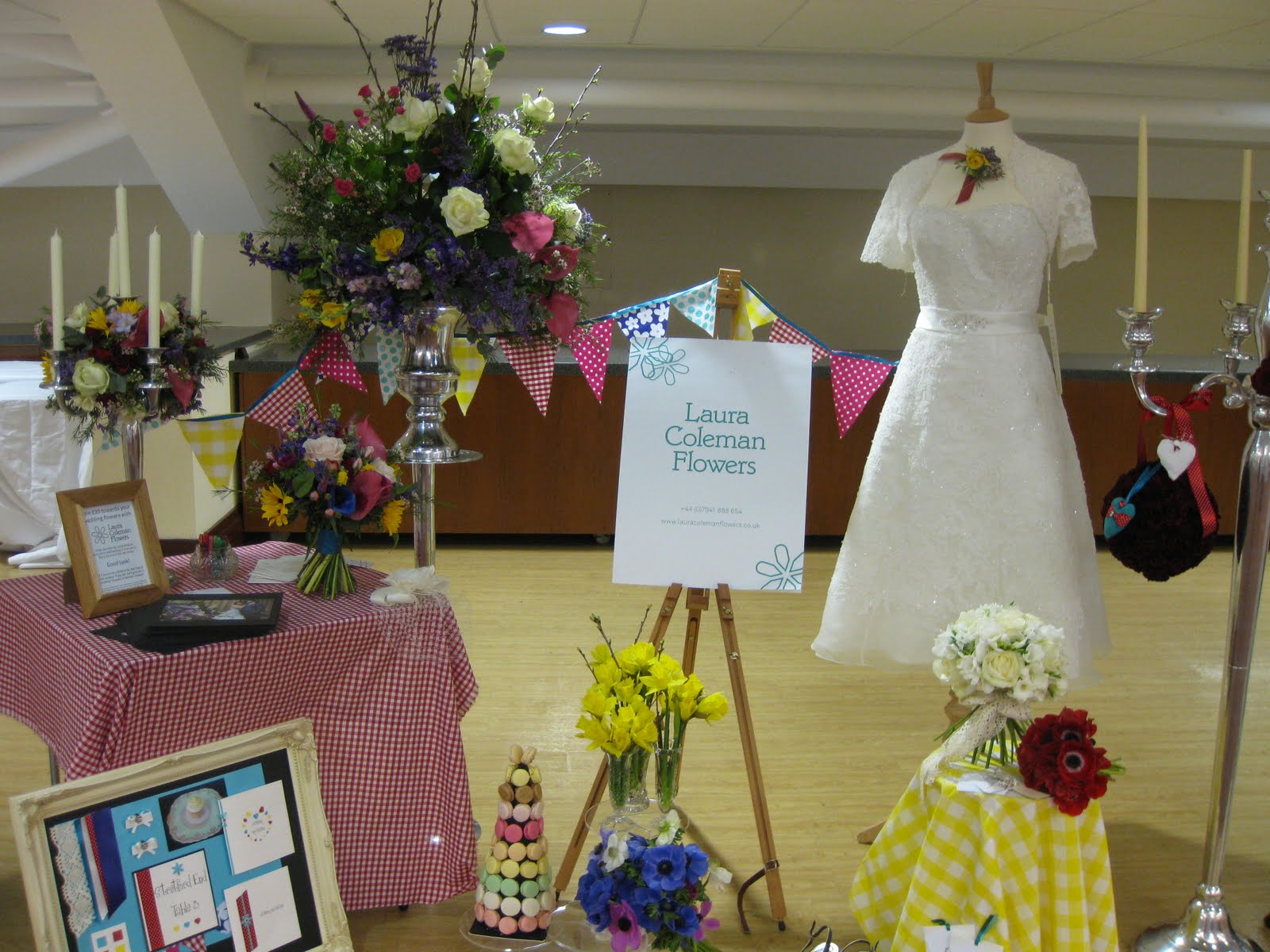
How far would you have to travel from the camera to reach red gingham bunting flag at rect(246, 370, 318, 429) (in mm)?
2512

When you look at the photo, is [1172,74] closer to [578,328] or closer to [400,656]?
[578,328]

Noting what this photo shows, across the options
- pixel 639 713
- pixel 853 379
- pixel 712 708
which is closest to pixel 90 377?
pixel 639 713

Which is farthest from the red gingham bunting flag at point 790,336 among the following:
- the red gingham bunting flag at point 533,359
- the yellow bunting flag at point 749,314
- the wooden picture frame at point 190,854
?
the wooden picture frame at point 190,854

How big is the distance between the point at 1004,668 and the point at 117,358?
173 centimetres

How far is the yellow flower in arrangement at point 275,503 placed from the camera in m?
2.24

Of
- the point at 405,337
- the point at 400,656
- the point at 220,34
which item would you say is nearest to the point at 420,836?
the point at 400,656

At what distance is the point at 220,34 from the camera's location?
522 centimetres

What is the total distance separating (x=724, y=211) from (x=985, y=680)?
5.80 metres

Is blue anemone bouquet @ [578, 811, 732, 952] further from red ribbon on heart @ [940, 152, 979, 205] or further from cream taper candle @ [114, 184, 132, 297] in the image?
red ribbon on heart @ [940, 152, 979, 205]

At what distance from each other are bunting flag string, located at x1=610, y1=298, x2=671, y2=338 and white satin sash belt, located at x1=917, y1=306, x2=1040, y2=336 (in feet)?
2.86

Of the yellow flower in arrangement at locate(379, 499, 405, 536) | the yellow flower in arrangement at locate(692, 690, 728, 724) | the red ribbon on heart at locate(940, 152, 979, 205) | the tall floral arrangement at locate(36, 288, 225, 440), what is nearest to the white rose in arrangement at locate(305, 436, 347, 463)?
the yellow flower in arrangement at locate(379, 499, 405, 536)

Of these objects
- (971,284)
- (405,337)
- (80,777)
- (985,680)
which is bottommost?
(80,777)

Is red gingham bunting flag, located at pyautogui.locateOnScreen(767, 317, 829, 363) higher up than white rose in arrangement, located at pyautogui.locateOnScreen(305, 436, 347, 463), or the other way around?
red gingham bunting flag, located at pyautogui.locateOnScreen(767, 317, 829, 363)

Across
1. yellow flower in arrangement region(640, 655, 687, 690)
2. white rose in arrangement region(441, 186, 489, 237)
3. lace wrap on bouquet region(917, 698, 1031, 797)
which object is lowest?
lace wrap on bouquet region(917, 698, 1031, 797)
